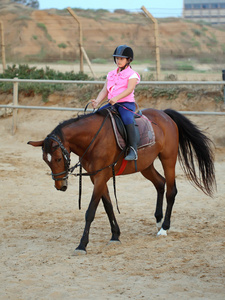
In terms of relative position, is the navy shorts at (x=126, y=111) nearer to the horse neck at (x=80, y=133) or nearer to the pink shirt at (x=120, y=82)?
the pink shirt at (x=120, y=82)

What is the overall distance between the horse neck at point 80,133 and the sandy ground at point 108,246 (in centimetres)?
125

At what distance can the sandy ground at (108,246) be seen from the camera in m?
4.03

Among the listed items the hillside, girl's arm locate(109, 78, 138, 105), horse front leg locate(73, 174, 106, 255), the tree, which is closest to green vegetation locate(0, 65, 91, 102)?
girl's arm locate(109, 78, 138, 105)

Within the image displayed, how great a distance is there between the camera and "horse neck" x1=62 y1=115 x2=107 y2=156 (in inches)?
200

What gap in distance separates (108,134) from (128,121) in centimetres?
30

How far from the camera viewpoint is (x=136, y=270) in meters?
4.49

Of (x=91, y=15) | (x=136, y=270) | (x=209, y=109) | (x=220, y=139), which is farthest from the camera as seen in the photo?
(x=91, y=15)

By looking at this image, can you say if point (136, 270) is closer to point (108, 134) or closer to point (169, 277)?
point (169, 277)

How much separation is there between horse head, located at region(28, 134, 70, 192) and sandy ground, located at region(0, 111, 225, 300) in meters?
0.93

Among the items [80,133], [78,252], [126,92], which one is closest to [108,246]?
[78,252]

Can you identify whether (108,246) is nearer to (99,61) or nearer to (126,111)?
(126,111)

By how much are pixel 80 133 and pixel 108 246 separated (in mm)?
1425

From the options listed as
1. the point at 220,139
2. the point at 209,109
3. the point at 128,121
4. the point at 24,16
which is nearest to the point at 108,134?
the point at 128,121

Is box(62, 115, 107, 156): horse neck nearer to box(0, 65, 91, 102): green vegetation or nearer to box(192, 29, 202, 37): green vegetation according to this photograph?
box(0, 65, 91, 102): green vegetation
